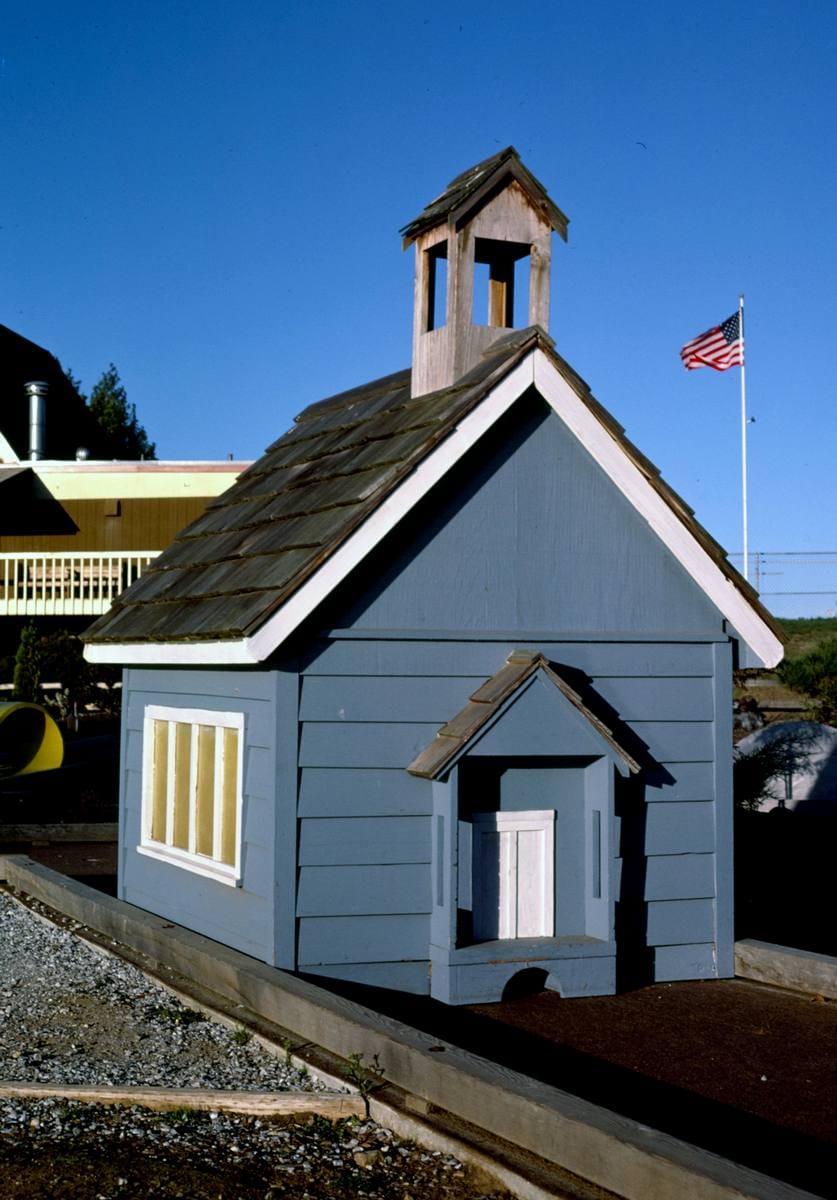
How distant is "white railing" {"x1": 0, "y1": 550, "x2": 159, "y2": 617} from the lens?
3734cm

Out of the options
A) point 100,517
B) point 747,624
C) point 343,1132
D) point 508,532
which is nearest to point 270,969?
point 343,1132

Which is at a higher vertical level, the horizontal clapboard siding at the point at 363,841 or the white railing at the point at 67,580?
the white railing at the point at 67,580

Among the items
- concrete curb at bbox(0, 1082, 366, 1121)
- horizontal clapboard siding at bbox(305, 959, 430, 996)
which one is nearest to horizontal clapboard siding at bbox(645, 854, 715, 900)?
horizontal clapboard siding at bbox(305, 959, 430, 996)

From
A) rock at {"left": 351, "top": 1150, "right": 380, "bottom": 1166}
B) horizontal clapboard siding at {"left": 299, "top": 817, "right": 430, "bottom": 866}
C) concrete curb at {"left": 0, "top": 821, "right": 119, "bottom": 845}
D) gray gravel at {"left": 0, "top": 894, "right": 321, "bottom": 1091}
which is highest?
horizontal clapboard siding at {"left": 299, "top": 817, "right": 430, "bottom": 866}

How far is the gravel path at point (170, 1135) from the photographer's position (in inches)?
210

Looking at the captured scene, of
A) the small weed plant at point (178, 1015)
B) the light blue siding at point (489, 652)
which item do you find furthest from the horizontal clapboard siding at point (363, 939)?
the light blue siding at point (489, 652)

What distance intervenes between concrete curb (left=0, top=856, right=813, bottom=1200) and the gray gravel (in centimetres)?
28

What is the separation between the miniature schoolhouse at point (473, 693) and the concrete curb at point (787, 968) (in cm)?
18

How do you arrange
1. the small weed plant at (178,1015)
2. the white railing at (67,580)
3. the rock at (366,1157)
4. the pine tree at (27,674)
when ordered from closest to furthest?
the rock at (366,1157) → the small weed plant at (178,1015) → the pine tree at (27,674) → the white railing at (67,580)

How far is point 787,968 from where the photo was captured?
367 inches

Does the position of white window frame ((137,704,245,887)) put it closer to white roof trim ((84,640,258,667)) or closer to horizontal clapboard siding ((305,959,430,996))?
white roof trim ((84,640,258,667))

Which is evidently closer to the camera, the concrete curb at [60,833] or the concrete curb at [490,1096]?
the concrete curb at [490,1096]

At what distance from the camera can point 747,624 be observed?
9695 mm

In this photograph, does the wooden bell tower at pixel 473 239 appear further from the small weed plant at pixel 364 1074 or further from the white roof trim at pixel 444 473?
the small weed plant at pixel 364 1074
